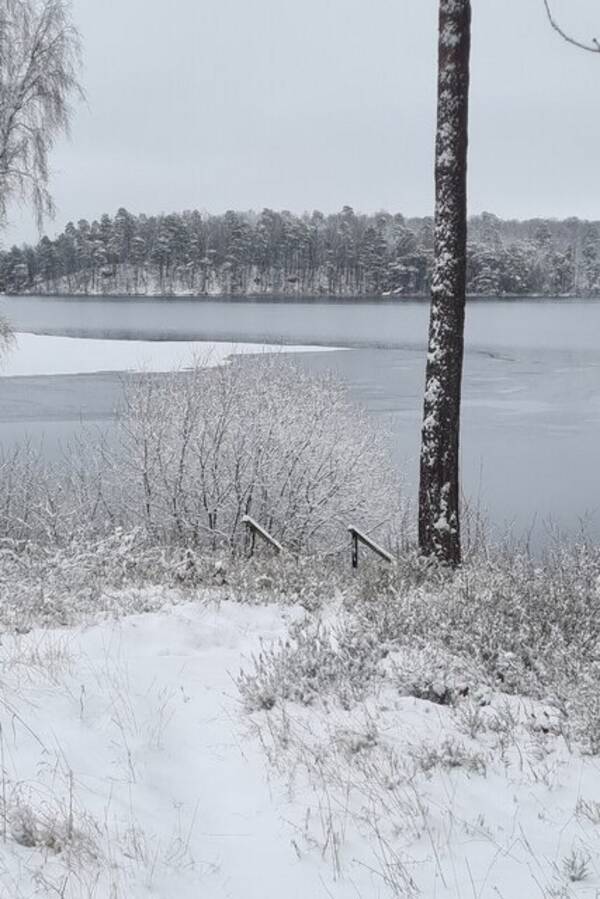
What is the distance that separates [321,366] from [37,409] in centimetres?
1819

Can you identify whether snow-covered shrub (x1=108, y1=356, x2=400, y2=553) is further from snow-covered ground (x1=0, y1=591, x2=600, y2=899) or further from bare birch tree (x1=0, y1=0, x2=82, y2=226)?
snow-covered ground (x1=0, y1=591, x2=600, y2=899)

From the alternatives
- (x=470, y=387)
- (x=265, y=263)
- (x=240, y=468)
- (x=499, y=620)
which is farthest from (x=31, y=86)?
(x=265, y=263)

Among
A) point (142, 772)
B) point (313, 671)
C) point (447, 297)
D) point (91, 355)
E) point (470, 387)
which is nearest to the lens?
point (142, 772)

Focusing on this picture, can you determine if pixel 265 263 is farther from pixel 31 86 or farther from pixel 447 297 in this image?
pixel 447 297

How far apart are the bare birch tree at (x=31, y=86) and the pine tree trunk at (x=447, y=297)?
1117 centimetres

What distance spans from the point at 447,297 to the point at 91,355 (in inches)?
1552

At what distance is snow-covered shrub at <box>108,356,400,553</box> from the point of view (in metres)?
19.3

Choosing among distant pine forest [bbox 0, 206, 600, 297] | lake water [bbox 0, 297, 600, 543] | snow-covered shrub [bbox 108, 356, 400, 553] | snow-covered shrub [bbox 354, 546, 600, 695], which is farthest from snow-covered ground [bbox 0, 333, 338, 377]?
distant pine forest [bbox 0, 206, 600, 297]

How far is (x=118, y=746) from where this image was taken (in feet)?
14.4

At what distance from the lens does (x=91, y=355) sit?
1786 inches

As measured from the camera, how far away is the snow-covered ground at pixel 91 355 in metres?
39.1

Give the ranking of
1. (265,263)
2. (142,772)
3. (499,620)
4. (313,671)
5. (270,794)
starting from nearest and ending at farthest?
(270,794) → (142,772) → (313,671) → (499,620) → (265,263)

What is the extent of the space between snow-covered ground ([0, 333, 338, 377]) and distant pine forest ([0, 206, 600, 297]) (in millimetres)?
83804

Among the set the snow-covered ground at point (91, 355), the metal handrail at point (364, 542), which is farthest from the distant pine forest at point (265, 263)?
the metal handrail at point (364, 542)
